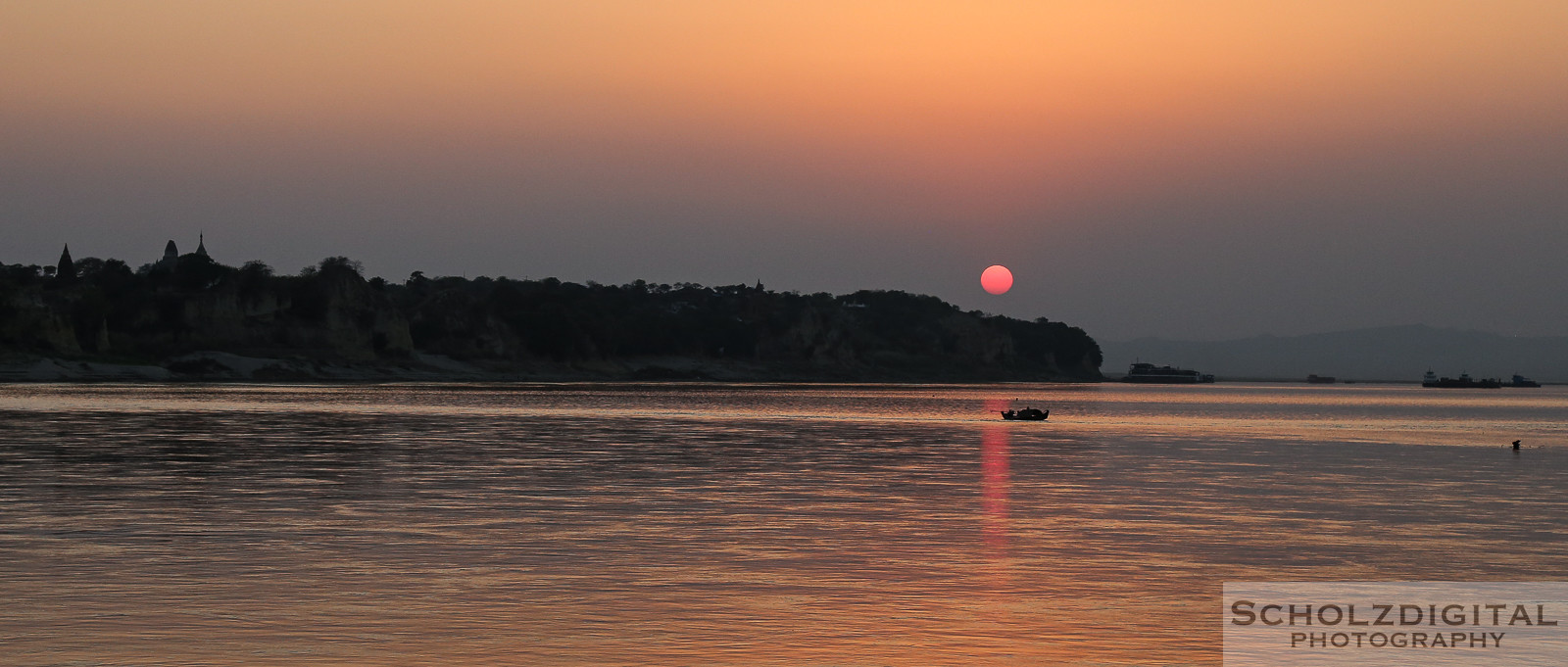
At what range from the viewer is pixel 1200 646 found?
Result: 16828 mm

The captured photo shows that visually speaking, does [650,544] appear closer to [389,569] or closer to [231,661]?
[389,569]

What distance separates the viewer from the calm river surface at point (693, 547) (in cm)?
1686

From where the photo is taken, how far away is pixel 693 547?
1007 inches

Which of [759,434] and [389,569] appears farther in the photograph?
[759,434]

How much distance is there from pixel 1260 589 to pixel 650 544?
10443mm

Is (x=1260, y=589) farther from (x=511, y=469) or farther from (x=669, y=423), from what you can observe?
(x=669, y=423)

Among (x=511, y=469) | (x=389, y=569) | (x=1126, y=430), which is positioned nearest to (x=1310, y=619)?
(x=389, y=569)

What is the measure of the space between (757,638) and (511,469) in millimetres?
28920

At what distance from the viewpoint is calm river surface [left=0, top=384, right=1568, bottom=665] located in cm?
1686

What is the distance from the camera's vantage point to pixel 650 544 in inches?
1016

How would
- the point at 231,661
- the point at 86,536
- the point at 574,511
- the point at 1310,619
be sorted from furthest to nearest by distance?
1. the point at 574,511
2. the point at 86,536
3. the point at 1310,619
4. the point at 231,661

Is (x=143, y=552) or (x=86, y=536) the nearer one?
(x=143, y=552)

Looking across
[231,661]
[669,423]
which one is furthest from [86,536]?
[669,423]

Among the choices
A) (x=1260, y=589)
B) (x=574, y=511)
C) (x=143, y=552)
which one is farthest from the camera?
(x=574, y=511)
